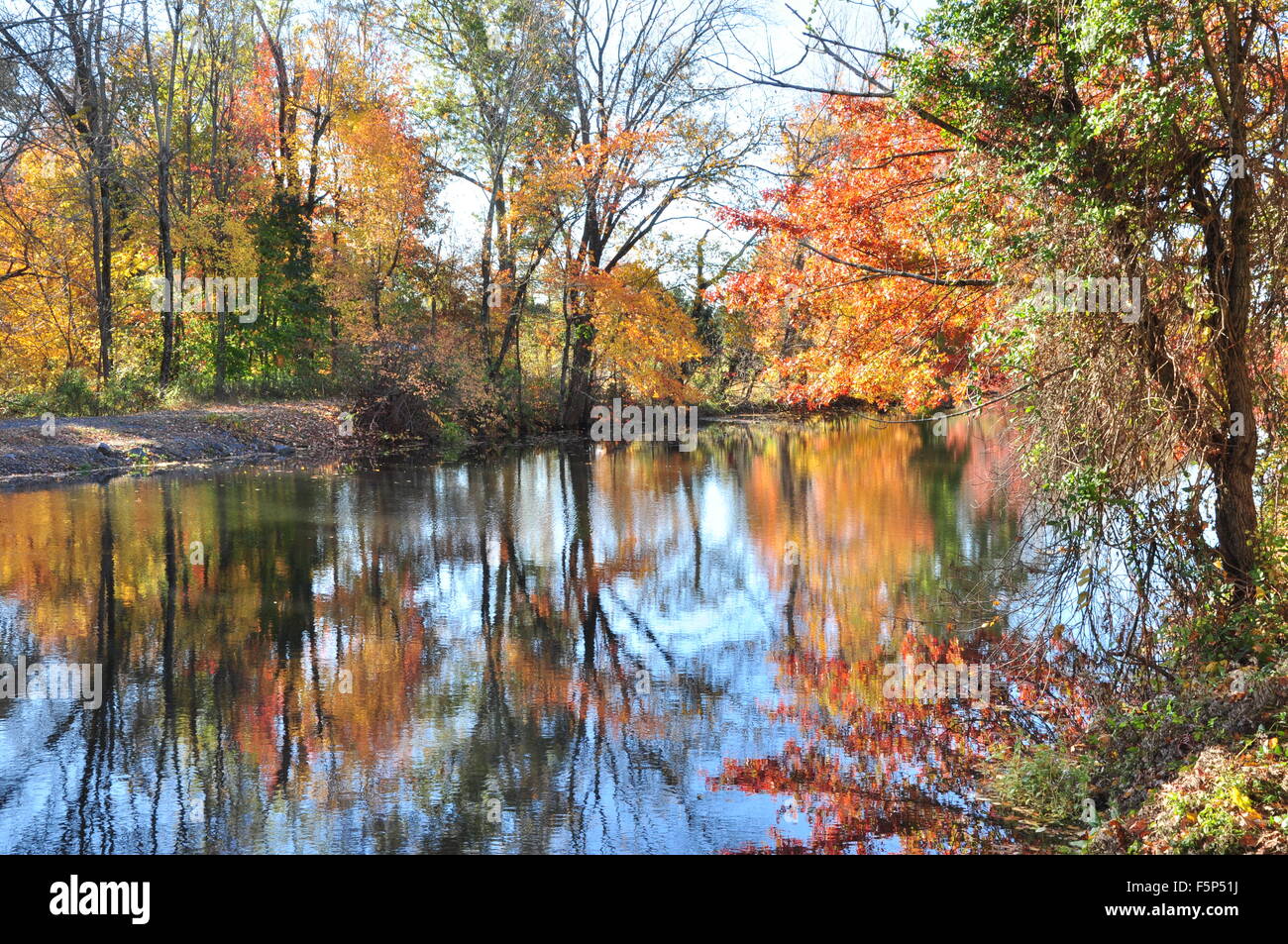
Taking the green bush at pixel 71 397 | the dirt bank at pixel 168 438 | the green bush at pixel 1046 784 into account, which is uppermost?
the green bush at pixel 71 397

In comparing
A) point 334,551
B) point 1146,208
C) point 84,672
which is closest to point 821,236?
point 1146,208

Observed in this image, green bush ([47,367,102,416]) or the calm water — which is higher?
green bush ([47,367,102,416])

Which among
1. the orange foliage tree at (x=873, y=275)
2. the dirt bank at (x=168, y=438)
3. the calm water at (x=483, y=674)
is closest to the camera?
the calm water at (x=483, y=674)

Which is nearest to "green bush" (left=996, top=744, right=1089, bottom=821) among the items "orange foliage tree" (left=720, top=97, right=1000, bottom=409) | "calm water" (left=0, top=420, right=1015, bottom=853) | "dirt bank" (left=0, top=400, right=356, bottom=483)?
"calm water" (left=0, top=420, right=1015, bottom=853)

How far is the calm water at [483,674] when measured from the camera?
527cm

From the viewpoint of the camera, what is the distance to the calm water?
17.3ft

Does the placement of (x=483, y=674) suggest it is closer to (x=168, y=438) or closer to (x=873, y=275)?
(x=873, y=275)

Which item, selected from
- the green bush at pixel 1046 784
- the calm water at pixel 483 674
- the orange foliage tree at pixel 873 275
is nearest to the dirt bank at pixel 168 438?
the calm water at pixel 483 674

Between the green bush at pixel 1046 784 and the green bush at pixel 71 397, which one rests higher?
the green bush at pixel 71 397

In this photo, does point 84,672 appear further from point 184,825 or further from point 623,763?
point 623,763

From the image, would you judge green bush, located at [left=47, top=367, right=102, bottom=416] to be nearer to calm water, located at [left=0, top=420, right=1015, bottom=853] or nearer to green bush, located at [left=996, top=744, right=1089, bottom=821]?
calm water, located at [left=0, top=420, right=1015, bottom=853]

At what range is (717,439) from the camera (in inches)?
1169

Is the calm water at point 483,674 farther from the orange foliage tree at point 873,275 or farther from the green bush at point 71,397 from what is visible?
the green bush at point 71,397

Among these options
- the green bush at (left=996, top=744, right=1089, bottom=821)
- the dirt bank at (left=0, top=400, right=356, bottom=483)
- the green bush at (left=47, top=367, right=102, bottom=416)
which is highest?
the green bush at (left=47, top=367, right=102, bottom=416)
